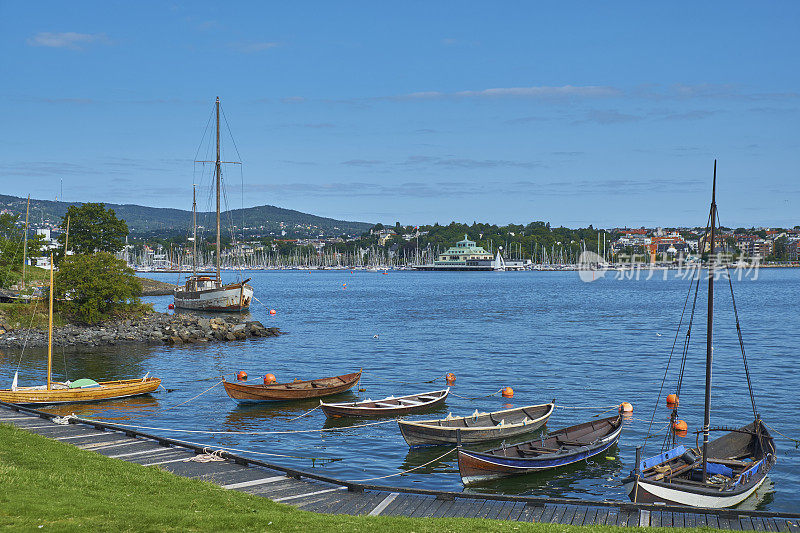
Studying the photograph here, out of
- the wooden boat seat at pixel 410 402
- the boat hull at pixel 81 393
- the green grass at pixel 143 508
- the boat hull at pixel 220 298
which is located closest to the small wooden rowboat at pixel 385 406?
the wooden boat seat at pixel 410 402

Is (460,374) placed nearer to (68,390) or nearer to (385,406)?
(385,406)

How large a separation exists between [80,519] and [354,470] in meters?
13.2

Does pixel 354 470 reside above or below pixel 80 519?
below

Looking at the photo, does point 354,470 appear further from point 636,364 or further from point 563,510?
point 636,364

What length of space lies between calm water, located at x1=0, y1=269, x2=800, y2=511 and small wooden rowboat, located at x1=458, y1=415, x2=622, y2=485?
50 cm

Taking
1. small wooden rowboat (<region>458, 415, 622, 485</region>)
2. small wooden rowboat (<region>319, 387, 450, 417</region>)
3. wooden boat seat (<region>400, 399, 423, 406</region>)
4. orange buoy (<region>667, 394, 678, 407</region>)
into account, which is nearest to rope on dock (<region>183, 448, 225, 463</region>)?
small wooden rowboat (<region>458, 415, 622, 485</region>)

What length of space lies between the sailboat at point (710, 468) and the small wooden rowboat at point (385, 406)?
12430 mm

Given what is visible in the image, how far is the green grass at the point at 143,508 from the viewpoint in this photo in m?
13.1

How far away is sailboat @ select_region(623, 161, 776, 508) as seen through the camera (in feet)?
63.8

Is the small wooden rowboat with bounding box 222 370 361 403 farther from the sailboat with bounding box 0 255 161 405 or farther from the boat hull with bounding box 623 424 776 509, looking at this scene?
the boat hull with bounding box 623 424 776 509

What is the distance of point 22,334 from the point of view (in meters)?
55.9

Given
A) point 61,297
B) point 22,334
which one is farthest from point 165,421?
point 61,297

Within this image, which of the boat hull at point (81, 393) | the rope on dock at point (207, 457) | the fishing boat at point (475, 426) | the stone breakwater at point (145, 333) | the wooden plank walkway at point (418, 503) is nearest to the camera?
the wooden plank walkway at point (418, 503)

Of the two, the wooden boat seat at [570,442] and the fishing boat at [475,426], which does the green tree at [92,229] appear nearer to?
the fishing boat at [475,426]
